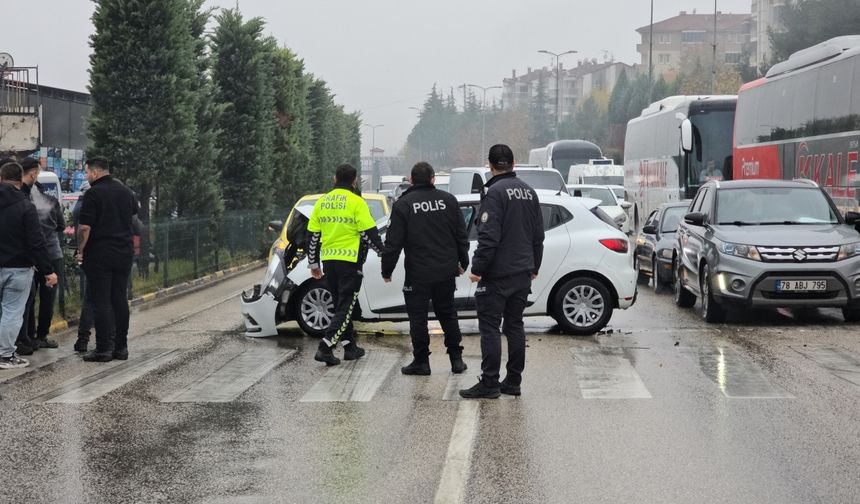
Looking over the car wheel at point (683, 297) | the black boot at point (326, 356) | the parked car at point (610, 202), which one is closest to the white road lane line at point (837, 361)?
the black boot at point (326, 356)

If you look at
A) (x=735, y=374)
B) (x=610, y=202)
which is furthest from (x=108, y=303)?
(x=610, y=202)

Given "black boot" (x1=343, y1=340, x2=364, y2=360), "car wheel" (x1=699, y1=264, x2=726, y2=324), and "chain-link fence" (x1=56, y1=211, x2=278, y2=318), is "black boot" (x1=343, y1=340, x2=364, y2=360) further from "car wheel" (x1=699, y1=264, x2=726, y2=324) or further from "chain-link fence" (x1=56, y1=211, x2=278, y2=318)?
"car wheel" (x1=699, y1=264, x2=726, y2=324)

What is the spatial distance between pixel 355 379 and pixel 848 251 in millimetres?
6744

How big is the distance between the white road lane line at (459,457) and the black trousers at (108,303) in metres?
4.24

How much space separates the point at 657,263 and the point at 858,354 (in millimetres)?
9121

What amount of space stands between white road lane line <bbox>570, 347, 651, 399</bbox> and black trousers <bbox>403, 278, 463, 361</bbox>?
1.15 meters

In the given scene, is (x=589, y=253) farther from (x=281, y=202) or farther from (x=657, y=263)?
(x=281, y=202)

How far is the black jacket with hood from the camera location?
38.1ft

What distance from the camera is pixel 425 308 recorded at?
10.6 m

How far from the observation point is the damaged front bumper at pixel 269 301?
45.0ft

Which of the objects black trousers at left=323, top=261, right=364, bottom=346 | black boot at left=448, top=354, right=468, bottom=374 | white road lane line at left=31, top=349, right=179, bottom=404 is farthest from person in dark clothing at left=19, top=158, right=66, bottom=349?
black boot at left=448, top=354, right=468, bottom=374

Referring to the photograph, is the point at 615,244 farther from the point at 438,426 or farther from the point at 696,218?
the point at 438,426

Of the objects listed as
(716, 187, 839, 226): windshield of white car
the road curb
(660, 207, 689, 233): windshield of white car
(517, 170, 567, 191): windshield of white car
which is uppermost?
(517, 170, 567, 191): windshield of white car

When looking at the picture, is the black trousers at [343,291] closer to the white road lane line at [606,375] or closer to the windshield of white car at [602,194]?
the white road lane line at [606,375]
